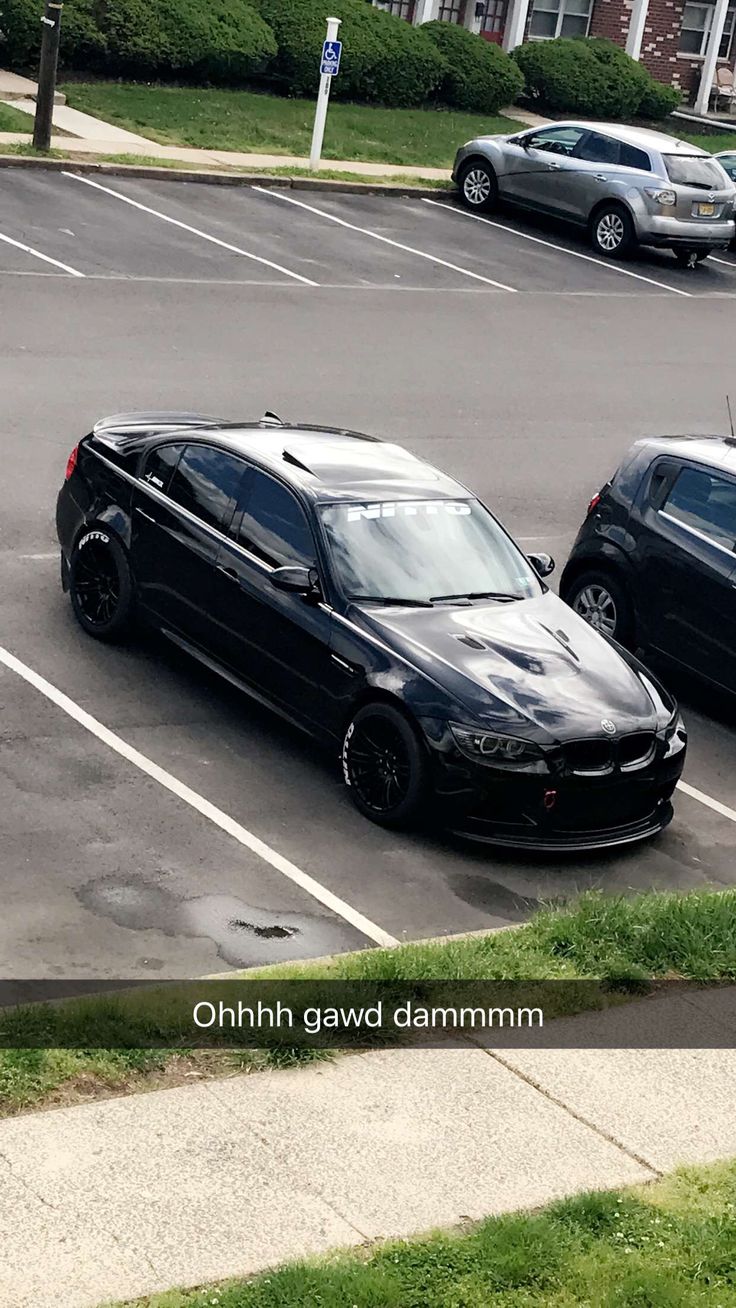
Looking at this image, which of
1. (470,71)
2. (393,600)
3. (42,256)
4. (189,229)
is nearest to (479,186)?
(189,229)

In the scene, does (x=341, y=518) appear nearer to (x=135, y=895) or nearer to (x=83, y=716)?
(x=83, y=716)

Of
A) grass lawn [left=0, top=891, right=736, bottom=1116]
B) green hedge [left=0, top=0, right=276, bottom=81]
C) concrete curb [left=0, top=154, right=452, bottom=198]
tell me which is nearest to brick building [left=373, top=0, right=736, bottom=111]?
green hedge [left=0, top=0, right=276, bottom=81]

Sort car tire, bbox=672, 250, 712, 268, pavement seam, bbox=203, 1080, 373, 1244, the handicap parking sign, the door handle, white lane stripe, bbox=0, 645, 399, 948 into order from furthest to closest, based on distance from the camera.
→ car tire, bbox=672, 250, 712, 268 → the handicap parking sign → the door handle → white lane stripe, bbox=0, 645, 399, 948 → pavement seam, bbox=203, 1080, 373, 1244

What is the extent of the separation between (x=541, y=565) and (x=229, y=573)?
1.91m

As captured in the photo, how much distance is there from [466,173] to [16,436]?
16.3m

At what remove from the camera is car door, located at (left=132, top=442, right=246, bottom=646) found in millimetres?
10930

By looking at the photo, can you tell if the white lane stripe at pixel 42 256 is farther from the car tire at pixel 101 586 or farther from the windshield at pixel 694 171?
the windshield at pixel 694 171

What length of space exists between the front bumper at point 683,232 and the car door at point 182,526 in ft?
60.2

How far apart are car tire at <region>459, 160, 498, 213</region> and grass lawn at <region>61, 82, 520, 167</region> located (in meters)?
2.68

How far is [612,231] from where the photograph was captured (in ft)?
94.3

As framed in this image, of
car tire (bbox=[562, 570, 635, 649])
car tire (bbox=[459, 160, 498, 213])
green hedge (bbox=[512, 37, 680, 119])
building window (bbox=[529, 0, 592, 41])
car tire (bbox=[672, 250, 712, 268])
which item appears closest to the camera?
car tire (bbox=[562, 570, 635, 649])

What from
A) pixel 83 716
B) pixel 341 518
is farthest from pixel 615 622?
pixel 83 716

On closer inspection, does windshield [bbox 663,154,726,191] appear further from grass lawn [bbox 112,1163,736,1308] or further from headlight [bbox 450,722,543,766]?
grass lawn [bbox 112,1163,736,1308]

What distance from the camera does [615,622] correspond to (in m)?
12.7
